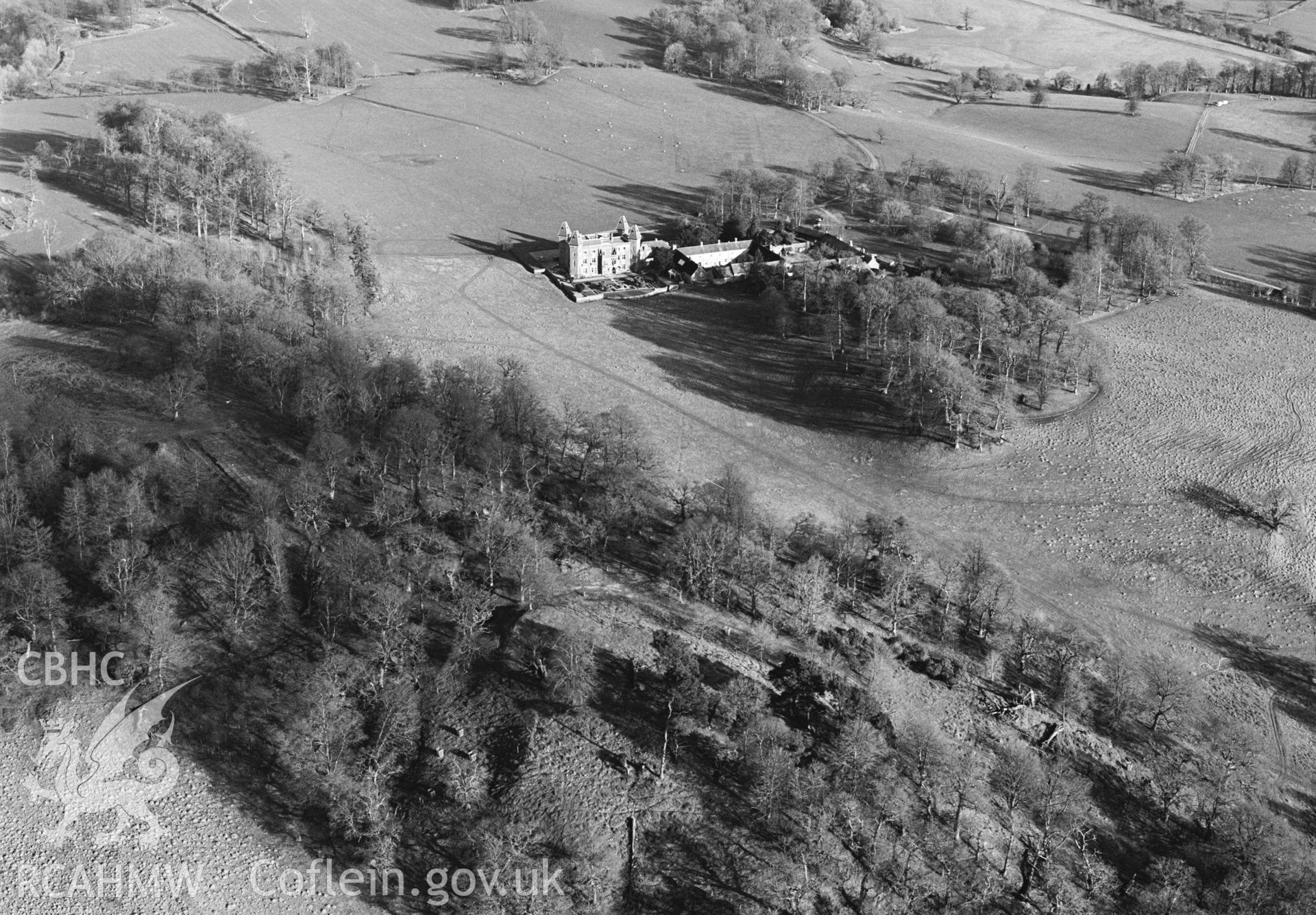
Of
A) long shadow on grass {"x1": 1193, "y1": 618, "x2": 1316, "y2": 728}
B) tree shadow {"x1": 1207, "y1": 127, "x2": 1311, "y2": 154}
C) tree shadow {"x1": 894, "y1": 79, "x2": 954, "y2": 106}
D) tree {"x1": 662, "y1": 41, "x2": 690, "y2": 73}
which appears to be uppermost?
tree {"x1": 662, "y1": 41, "x2": 690, "y2": 73}

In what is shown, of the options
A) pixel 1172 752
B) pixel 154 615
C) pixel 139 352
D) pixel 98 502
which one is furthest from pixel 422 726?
pixel 139 352

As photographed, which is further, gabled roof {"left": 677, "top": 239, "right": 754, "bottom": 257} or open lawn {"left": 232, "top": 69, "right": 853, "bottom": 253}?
open lawn {"left": 232, "top": 69, "right": 853, "bottom": 253}

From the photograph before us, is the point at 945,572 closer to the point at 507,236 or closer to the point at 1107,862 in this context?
the point at 1107,862

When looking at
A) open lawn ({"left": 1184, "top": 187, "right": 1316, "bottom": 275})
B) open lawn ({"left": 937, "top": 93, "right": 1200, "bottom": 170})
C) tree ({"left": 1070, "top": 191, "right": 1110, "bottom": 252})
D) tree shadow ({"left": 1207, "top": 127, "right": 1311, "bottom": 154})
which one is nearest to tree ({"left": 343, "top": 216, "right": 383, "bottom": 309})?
tree ({"left": 1070, "top": 191, "right": 1110, "bottom": 252})

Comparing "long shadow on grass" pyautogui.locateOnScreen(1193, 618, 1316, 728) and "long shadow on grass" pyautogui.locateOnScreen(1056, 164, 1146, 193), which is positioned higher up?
"long shadow on grass" pyautogui.locateOnScreen(1056, 164, 1146, 193)

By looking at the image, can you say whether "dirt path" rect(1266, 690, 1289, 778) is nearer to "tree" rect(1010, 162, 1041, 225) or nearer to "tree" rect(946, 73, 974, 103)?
"tree" rect(1010, 162, 1041, 225)

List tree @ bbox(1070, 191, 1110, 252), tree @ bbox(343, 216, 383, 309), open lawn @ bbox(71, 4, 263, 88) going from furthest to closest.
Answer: open lawn @ bbox(71, 4, 263, 88)
tree @ bbox(1070, 191, 1110, 252)
tree @ bbox(343, 216, 383, 309)

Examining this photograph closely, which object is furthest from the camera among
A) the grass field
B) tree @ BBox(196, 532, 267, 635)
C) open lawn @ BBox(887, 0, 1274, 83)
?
open lawn @ BBox(887, 0, 1274, 83)
